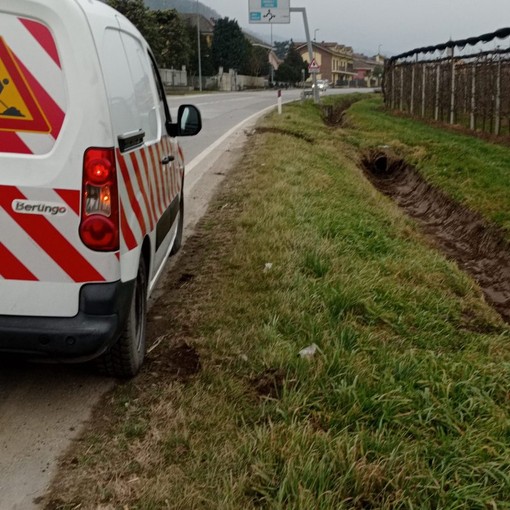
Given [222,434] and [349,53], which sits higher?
[349,53]

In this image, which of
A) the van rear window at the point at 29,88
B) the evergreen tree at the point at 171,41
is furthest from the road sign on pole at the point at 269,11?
the van rear window at the point at 29,88

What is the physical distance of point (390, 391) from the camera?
305cm

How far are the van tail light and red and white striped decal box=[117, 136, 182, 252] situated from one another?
86 millimetres

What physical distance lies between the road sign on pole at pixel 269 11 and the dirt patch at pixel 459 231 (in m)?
27.3

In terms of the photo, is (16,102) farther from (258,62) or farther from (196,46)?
(258,62)

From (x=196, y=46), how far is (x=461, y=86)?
63464mm

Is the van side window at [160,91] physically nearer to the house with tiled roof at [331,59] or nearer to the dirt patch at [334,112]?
the dirt patch at [334,112]

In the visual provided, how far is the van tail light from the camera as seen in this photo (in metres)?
2.72

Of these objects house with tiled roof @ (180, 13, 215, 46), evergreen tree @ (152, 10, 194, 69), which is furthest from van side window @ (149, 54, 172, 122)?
house with tiled roof @ (180, 13, 215, 46)

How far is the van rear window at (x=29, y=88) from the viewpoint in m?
2.61

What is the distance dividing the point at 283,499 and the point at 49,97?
187 centimetres

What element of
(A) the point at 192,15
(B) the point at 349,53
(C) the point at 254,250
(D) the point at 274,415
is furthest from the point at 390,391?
(B) the point at 349,53

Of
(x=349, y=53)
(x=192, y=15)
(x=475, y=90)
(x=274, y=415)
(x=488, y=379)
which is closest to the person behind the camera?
(x=274, y=415)

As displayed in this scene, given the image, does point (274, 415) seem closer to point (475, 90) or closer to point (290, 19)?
point (475, 90)
